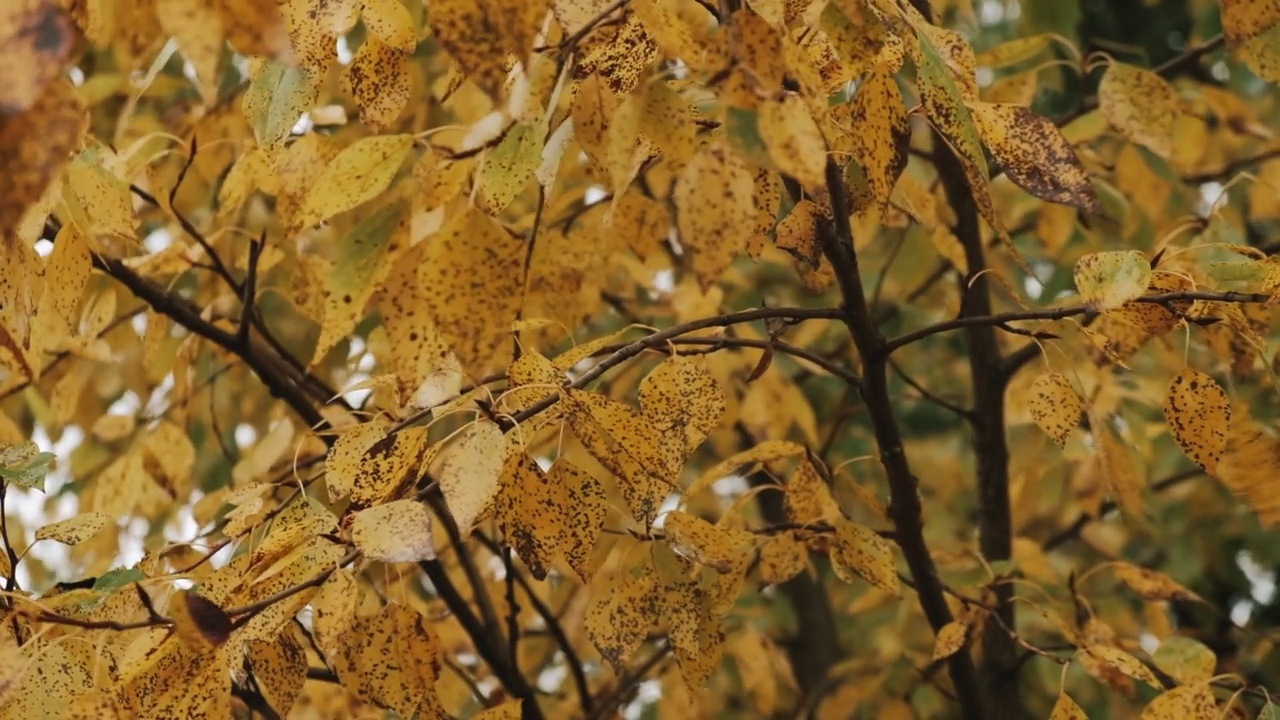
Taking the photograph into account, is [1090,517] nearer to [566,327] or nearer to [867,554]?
[867,554]

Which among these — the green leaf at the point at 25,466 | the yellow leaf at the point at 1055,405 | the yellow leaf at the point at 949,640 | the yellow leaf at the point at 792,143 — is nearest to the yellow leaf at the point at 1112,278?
the yellow leaf at the point at 1055,405

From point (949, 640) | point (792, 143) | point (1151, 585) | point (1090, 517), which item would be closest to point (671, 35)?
point (792, 143)

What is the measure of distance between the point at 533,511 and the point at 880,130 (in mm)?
245

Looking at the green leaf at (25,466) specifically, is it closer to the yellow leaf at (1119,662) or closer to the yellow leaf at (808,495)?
the yellow leaf at (808,495)

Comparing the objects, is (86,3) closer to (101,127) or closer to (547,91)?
(547,91)

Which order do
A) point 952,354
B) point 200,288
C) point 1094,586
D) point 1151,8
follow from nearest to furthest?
1. point 200,288
2. point 1094,586
3. point 952,354
4. point 1151,8

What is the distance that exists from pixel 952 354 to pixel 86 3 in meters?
1.68

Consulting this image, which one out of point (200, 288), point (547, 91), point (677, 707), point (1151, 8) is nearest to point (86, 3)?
point (547, 91)

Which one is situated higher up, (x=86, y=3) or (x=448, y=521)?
(x=86, y=3)

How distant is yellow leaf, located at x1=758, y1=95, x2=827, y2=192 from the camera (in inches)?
17.1

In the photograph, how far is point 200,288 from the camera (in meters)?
1.19

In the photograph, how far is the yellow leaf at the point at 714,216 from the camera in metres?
0.43

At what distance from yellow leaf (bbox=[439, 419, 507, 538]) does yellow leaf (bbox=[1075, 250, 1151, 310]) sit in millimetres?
285

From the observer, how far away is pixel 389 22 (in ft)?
1.92
